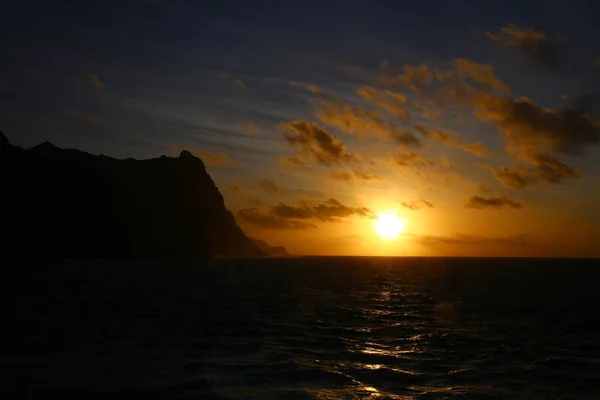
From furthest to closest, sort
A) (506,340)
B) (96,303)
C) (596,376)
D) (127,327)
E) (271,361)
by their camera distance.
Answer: (96,303) → (127,327) → (506,340) → (271,361) → (596,376)

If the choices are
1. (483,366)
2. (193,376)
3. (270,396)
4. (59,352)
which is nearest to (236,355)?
(193,376)

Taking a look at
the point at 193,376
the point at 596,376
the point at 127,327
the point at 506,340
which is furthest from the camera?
the point at 127,327

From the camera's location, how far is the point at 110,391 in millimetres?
15133

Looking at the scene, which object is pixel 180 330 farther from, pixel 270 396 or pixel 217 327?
pixel 270 396

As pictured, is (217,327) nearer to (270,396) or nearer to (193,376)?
(193,376)

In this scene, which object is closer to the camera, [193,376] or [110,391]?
[110,391]

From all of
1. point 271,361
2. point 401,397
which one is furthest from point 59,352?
point 401,397

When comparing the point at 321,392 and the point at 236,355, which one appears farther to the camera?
the point at 236,355

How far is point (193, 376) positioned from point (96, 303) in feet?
94.1

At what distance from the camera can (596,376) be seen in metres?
18.4

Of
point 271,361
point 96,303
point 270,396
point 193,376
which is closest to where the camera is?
point 270,396

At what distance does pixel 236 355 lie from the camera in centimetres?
2077

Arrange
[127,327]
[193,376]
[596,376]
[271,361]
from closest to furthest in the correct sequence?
[193,376] → [596,376] → [271,361] → [127,327]

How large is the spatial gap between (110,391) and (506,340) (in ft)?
67.3
